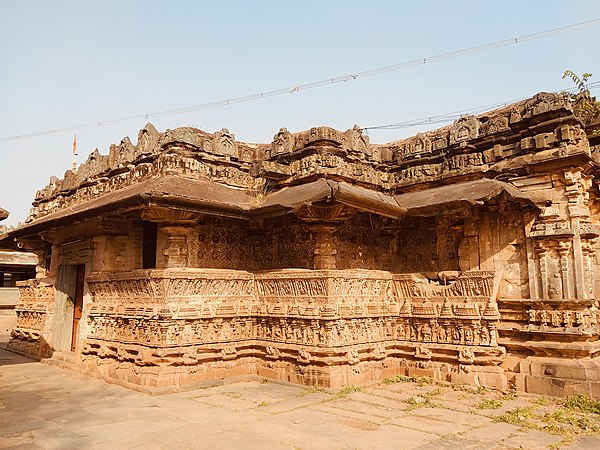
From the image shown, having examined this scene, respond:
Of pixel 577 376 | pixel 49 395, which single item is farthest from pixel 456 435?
pixel 49 395

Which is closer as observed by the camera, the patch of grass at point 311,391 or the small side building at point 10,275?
the patch of grass at point 311,391

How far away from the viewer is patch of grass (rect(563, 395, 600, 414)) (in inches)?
283

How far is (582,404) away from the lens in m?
7.36

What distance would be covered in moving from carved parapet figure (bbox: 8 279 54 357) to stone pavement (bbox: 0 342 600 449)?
3.53 metres

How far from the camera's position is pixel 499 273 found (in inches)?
360

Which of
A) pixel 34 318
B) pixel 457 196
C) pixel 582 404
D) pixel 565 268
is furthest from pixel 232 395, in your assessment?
pixel 34 318

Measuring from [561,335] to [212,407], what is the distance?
5805 mm

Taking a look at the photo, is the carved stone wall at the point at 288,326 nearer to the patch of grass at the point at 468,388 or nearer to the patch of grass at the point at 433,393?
the patch of grass at the point at 468,388

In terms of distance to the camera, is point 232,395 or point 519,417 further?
point 232,395

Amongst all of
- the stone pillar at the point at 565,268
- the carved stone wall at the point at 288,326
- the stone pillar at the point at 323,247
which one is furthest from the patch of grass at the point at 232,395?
the stone pillar at the point at 565,268

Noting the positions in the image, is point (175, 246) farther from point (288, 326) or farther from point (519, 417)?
point (519, 417)

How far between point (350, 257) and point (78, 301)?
267 inches

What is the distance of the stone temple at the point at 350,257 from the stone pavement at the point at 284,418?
677mm

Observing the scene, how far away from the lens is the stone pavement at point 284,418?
568cm
